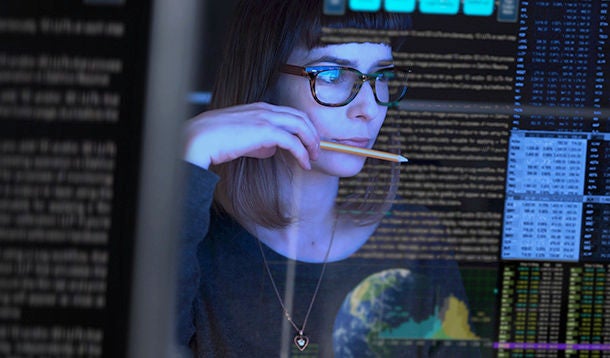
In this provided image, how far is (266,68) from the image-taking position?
1.16m

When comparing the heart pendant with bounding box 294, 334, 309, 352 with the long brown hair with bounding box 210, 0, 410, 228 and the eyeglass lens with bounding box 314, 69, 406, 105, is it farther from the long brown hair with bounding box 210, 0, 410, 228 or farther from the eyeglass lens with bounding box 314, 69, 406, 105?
the eyeglass lens with bounding box 314, 69, 406, 105

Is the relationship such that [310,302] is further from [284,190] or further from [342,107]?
[342,107]

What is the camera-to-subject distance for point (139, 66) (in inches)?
40.4

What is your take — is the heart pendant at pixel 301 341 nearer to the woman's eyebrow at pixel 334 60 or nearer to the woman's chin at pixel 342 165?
the woman's chin at pixel 342 165

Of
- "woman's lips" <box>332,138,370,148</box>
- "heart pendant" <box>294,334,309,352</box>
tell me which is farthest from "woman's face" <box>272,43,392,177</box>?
"heart pendant" <box>294,334,309,352</box>

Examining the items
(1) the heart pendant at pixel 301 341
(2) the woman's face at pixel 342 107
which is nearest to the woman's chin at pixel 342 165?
(2) the woman's face at pixel 342 107

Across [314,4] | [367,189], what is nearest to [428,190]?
[367,189]

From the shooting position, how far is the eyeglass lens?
1158mm

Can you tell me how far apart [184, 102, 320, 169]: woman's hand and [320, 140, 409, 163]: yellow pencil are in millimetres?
25

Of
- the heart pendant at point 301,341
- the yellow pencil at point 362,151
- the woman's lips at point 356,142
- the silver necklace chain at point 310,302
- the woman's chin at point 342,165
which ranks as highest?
the woman's lips at point 356,142

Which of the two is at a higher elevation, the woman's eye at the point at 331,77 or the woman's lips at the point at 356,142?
the woman's eye at the point at 331,77

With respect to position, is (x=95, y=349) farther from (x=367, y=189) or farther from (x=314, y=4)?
(x=314, y=4)

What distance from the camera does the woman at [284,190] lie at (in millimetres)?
1147

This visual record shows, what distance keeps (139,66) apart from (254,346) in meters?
0.41
